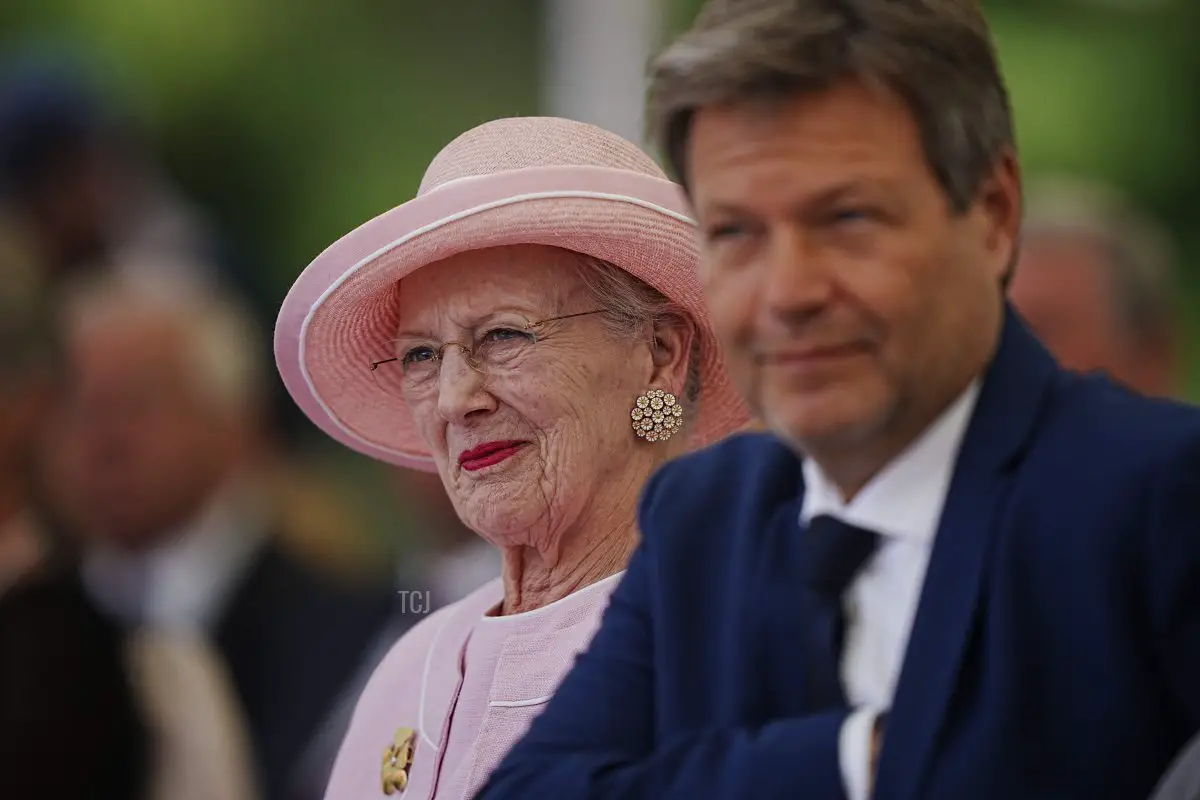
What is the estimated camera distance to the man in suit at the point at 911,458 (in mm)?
1174

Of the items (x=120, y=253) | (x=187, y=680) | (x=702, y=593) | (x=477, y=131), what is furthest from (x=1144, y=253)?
(x=120, y=253)

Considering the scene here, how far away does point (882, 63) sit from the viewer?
117 cm

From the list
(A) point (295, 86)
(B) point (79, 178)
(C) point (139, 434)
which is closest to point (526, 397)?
(A) point (295, 86)

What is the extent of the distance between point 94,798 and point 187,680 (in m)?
0.43

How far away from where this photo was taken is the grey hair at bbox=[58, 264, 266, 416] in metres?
4.00

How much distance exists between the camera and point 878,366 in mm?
1214

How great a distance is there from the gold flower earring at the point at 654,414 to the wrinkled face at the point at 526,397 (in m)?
0.01

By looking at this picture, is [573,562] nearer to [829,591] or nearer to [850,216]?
[829,591]

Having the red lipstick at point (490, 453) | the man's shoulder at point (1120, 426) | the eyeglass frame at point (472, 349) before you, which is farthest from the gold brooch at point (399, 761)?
the man's shoulder at point (1120, 426)

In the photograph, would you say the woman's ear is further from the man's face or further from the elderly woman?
the man's face

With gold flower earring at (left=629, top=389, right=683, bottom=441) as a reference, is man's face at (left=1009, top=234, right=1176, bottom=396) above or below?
below

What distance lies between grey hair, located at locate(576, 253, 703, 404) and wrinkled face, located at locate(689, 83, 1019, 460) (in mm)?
741

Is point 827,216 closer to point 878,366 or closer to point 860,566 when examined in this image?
point 878,366

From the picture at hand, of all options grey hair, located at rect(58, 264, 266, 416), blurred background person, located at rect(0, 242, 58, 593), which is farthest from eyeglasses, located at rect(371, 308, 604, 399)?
grey hair, located at rect(58, 264, 266, 416)
